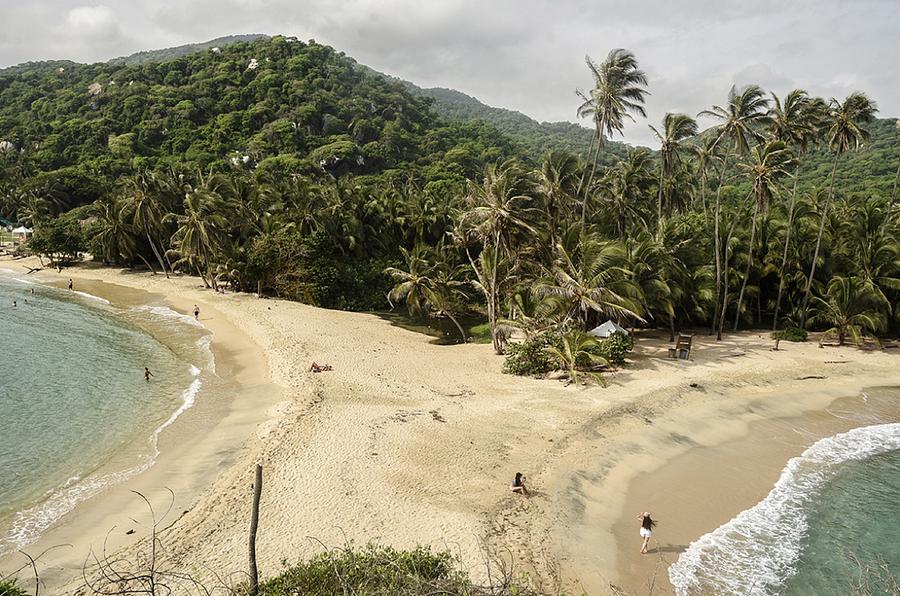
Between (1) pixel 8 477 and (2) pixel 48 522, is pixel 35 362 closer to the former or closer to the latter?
(1) pixel 8 477

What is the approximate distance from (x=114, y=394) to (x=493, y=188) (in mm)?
19606

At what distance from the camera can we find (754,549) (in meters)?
12.5

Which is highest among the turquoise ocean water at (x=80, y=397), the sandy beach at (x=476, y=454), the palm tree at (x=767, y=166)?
the palm tree at (x=767, y=166)

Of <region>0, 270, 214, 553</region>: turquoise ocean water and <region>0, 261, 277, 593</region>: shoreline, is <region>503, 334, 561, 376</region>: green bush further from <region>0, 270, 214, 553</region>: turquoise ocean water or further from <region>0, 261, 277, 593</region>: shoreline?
<region>0, 270, 214, 553</region>: turquoise ocean water

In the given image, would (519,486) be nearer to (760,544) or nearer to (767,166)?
(760,544)

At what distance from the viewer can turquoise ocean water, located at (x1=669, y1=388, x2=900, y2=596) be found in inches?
449

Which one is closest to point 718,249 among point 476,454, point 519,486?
point 476,454

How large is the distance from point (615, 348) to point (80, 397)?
76.5 feet

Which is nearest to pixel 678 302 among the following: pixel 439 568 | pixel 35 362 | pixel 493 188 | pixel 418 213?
pixel 493 188

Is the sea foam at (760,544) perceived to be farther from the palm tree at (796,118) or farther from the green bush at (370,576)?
the palm tree at (796,118)

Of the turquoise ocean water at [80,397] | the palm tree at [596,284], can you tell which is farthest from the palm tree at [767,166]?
the turquoise ocean water at [80,397]

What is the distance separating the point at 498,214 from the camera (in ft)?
84.6

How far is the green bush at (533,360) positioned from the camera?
904 inches

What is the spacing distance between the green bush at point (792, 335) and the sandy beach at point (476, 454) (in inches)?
73.8
